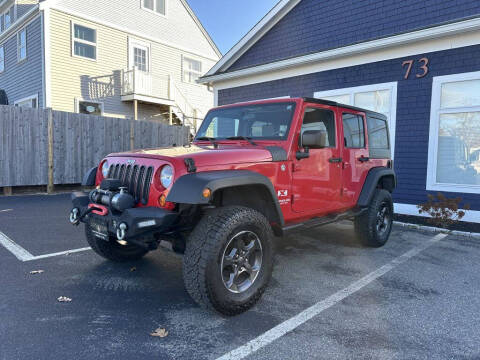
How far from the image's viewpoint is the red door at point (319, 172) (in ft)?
11.6

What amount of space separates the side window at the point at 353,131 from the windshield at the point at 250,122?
106cm

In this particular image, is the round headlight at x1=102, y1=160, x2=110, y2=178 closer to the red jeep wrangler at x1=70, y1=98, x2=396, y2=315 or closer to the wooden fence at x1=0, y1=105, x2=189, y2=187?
the red jeep wrangler at x1=70, y1=98, x2=396, y2=315

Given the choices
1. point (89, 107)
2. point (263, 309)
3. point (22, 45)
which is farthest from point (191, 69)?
point (263, 309)

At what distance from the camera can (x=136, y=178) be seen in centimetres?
299

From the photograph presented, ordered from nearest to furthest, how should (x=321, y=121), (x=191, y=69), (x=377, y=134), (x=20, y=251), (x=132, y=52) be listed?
(x=321, y=121) < (x=20, y=251) < (x=377, y=134) < (x=132, y=52) < (x=191, y=69)

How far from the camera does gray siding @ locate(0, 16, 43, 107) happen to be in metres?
13.3

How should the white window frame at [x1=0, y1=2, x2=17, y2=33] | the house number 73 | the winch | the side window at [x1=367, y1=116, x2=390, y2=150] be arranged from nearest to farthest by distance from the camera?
the winch < the side window at [x1=367, y1=116, x2=390, y2=150] < the house number 73 < the white window frame at [x1=0, y1=2, x2=17, y2=33]

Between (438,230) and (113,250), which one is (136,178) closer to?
(113,250)

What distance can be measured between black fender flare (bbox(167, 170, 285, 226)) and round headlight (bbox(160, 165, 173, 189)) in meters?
0.17

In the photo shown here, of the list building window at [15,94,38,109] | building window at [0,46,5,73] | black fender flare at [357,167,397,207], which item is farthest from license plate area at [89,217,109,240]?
building window at [0,46,5,73]

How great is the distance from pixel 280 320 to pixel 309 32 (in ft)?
27.8

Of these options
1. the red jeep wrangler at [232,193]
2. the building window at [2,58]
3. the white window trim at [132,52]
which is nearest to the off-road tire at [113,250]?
the red jeep wrangler at [232,193]

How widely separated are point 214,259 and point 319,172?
175cm

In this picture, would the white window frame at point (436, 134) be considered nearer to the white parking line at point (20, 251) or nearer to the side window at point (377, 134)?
the side window at point (377, 134)
